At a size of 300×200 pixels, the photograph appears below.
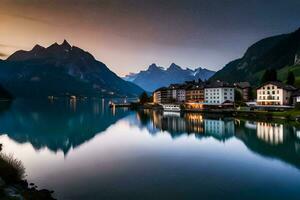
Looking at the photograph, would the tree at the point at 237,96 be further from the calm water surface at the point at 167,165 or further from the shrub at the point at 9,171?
the shrub at the point at 9,171

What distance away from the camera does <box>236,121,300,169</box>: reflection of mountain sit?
37.9 meters

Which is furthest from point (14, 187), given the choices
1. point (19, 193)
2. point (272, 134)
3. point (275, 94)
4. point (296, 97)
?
point (275, 94)

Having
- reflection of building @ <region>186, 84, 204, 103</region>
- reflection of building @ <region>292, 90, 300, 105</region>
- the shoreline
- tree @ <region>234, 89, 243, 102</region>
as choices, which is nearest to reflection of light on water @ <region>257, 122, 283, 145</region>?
the shoreline

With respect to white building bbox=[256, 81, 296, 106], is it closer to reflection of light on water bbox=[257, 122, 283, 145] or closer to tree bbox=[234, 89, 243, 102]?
tree bbox=[234, 89, 243, 102]

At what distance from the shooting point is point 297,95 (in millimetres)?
85125

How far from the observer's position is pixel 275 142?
152 feet

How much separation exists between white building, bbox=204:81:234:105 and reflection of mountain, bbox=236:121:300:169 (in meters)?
57.0

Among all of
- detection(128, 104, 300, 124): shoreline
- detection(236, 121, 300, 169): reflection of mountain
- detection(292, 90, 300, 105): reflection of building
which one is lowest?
detection(236, 121, 300, 169): reflection of mountain

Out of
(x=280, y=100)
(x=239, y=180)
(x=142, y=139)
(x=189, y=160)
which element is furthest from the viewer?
(x=280, y=100)

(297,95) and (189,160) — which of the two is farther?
(297,95)

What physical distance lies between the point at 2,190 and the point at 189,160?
74.6 feet

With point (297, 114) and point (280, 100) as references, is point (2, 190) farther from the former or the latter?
point (280, 100)

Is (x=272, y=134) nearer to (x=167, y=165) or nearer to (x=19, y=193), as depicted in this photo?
(x=167, y=165)

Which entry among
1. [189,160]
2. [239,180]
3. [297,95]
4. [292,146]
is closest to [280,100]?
[297,95]
